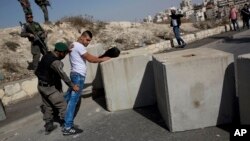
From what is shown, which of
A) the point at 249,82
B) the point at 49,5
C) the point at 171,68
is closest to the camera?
the point at 249,82

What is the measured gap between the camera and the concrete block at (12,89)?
27.2 ft

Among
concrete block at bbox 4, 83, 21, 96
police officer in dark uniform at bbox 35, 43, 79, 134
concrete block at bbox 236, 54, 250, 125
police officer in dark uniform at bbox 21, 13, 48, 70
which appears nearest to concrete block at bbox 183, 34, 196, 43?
police officer in dark uniform at bbox 21, 13, 48, 70

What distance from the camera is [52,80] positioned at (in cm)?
550

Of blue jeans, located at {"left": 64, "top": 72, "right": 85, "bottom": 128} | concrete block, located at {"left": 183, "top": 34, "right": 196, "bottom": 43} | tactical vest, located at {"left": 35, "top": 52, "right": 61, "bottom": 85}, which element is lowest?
concrete block, located at {"left": 183, "top": 34, "right": 196, "bottom": 43}

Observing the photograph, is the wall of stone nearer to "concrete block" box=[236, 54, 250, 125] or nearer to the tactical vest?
the tactical vest

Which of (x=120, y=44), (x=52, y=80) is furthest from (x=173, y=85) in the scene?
(x=120, y=44)

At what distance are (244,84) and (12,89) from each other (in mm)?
6083

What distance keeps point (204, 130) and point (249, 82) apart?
0.98 metres

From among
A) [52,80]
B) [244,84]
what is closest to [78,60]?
[52,80]

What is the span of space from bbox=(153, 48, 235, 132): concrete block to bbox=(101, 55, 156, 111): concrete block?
4.31 feet

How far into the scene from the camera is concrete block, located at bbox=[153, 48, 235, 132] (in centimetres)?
452

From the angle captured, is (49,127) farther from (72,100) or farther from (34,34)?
(34,34)

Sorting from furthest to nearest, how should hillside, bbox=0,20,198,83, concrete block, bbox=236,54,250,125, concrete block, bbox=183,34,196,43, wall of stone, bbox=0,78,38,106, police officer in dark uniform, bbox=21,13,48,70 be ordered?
concrete block, bbox=183,34,196,43, hillside, bbox=0,20,198,83, police officer in dark uniform, bbox=21,13,48,70, wall of stone, bbox=0,78,38,106, concrete block, bbox=236,54,250,125

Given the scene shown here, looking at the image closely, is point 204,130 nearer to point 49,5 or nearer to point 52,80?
point 52,80
